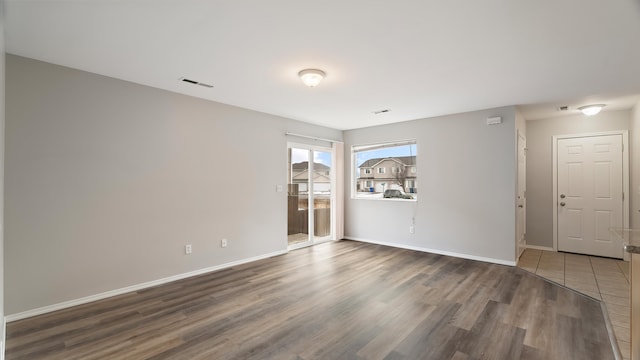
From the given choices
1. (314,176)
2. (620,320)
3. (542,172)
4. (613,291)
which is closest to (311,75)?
(314,176)

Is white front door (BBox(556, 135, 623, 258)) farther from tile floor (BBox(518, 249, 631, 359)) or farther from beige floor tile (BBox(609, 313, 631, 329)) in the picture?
beige floor tile (BBox(609, 313, 631, 329))

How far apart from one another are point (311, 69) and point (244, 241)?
9.53 ft

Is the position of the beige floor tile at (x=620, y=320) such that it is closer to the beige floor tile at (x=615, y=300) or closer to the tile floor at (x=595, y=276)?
the tile floor at (x=595, y=276)

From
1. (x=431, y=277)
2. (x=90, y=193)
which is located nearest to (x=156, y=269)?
(x=90, y=193)

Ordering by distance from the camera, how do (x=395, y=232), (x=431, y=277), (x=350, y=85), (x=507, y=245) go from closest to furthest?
1. (x=350, y=85)
2. (x=431, y=277)
3. (x=507, y=245)
4. (x=395, y=232)

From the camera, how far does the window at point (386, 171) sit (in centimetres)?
578

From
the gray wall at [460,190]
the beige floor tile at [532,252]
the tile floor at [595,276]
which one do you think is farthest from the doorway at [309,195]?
the beige floor tile at [532,252]

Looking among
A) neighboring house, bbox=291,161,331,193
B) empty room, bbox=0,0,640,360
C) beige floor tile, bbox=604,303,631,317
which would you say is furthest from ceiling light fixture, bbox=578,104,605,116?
neighboring house, bbox=291,161,331,193

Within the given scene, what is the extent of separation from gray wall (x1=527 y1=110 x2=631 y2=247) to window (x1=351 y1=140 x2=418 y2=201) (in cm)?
219

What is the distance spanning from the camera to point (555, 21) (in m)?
2.19

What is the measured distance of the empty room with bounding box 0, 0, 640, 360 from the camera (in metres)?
2.27

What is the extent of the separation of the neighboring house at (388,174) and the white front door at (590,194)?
2582mm

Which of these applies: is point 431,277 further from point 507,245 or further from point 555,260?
point 555,260

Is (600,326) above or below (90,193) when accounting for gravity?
below
